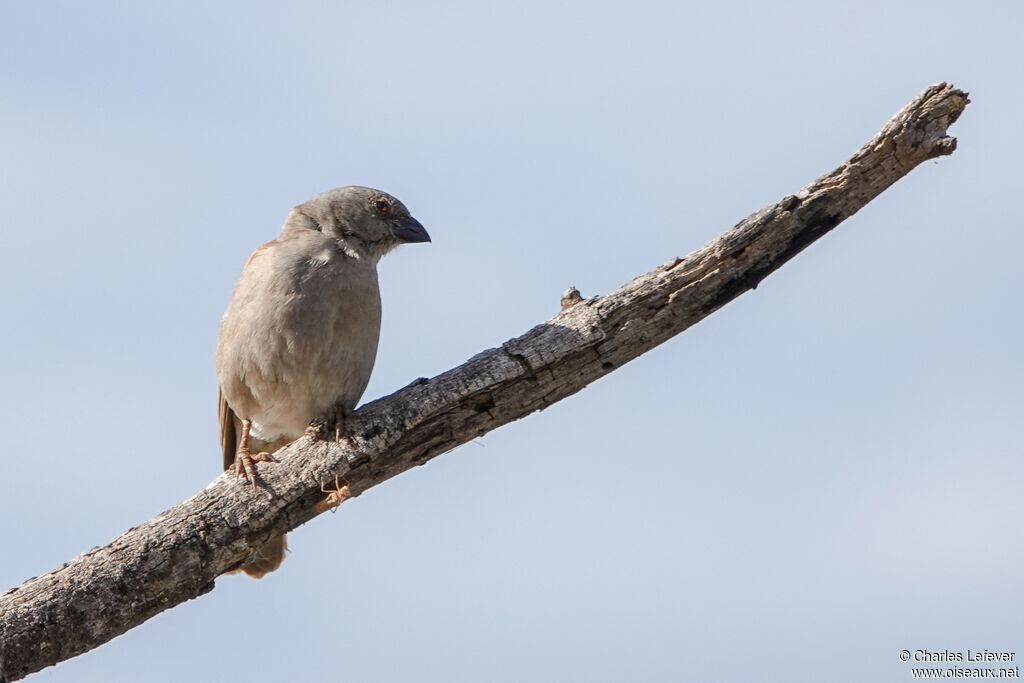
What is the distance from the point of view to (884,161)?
16.9 ft

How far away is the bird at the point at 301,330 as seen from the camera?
6508 mm

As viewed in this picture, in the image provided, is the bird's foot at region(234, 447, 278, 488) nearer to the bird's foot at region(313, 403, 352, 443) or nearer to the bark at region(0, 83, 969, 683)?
the bark at region(0, 83, 969, 683)

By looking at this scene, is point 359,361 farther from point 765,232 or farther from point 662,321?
point 765,232

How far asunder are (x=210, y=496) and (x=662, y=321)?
245 centimetres

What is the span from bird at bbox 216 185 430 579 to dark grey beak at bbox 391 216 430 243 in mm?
159

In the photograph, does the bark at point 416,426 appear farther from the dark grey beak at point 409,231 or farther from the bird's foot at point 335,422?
the dark grey beak at point 409,231

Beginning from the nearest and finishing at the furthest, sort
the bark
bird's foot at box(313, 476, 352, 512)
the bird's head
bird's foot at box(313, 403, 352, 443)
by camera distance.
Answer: the bark < bird's foot at box(313, 476, 352, 512) < bird's foot at box(313, 403, 352, 443) < the bird's head

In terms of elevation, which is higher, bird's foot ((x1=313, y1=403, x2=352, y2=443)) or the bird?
the bird

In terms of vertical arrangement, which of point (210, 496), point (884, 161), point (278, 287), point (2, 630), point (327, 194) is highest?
point (327, 194)

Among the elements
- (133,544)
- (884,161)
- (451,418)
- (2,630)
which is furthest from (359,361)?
(884,161)

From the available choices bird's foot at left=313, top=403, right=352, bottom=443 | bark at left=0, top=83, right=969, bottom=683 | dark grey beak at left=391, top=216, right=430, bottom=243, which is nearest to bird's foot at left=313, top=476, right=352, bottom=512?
bark at left=0, top=83, right=969, bottom=683

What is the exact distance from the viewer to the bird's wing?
7398 millimetres

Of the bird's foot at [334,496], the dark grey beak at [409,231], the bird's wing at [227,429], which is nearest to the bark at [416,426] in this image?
the bird's foot at [334,496]

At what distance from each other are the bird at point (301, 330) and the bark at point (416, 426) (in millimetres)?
418
